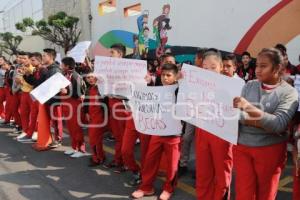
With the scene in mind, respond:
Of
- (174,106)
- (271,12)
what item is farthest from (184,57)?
(174,106)

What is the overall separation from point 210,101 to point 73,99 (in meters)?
3.15

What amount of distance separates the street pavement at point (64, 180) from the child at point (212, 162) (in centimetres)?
68

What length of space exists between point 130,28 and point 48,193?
971cm

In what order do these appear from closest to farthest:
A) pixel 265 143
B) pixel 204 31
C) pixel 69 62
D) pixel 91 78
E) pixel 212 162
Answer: pixel 265 143 → pixel 212 162 → pixel 91 78 → pixel 69 62 → pixel 204 31

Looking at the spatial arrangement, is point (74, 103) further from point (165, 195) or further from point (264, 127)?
point (264, 127)

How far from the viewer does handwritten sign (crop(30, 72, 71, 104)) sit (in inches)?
243

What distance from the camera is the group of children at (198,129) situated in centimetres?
297

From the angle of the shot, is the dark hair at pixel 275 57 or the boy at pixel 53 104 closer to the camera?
the dark hair at pixel 275 57

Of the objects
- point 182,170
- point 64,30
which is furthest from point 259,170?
point 64,30

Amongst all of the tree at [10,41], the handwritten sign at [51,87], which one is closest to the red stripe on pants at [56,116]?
the handwritten sign at [51,87]

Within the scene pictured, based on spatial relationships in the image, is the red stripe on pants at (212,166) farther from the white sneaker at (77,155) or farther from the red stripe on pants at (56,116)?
the red stripe on pants at (56,116)

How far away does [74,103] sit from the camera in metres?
6.17

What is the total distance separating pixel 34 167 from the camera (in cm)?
582

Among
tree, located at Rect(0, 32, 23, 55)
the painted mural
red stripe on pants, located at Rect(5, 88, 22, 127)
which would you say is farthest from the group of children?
tree, located at Rect(0, 32, 23, 55)
